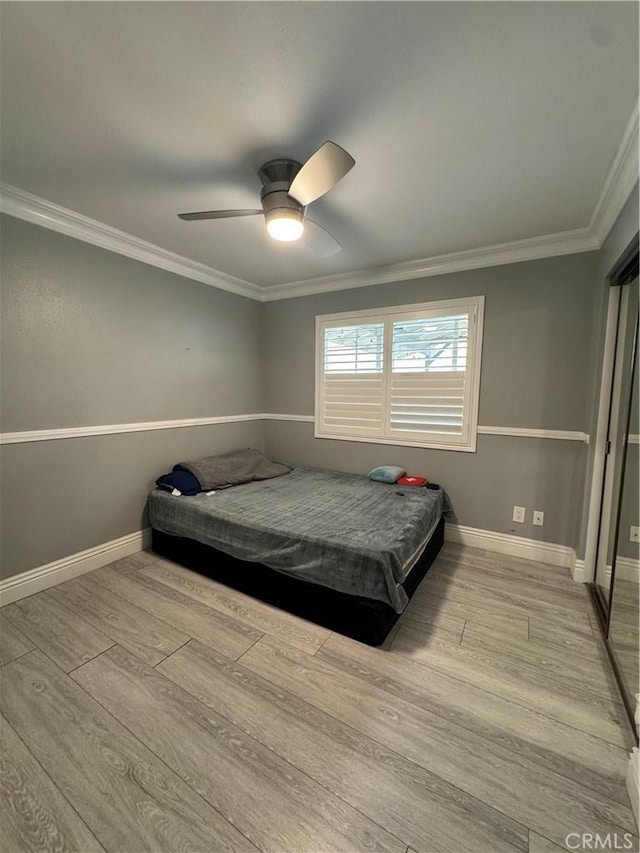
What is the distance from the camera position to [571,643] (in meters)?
1.81

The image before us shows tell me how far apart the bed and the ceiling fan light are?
1711 millimetres

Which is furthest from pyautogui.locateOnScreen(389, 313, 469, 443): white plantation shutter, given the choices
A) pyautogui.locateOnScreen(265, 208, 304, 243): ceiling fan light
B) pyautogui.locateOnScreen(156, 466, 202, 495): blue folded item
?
pyautogui.locateOnScreen(156, 466, 202, 495): blue folded item

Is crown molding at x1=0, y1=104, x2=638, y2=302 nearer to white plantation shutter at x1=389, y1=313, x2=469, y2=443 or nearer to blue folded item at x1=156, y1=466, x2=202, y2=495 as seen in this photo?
white plantation shutter at x1=389, y1=313, x2=469, y2=443

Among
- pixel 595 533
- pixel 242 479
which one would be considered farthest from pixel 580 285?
pixel 242 479

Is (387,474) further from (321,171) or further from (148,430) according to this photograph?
(321,171)

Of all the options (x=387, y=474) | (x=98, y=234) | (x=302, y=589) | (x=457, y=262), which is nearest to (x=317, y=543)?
(x=302, y=589)

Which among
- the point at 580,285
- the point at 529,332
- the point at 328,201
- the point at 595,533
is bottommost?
the point at 595,533

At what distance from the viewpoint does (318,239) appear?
1984 mm

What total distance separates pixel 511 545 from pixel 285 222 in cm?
288

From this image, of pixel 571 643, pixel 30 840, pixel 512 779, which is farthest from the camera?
pixel 571 643

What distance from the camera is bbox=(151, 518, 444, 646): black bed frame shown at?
1.79 m

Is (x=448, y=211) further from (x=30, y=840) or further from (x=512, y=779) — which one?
(x=30, y=840)

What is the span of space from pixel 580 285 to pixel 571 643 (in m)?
2.36

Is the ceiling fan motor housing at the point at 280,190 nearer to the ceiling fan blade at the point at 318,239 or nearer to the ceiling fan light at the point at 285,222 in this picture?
the ceiling fan light at the point at 285,222
